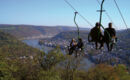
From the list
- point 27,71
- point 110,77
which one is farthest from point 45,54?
point 110,77

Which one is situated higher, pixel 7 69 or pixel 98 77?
pixel 7 69

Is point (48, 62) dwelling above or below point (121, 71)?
above

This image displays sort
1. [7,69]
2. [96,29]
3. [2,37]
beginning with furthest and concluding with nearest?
[2,37]
[7,69]
[96,29]

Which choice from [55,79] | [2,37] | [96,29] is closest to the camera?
[96,29]

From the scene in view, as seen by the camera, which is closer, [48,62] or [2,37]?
[48,62]

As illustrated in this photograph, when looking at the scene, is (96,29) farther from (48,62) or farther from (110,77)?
(110,77)

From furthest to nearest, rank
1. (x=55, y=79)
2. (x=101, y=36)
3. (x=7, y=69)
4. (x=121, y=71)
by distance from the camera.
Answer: (x=121, y=71), (x=55, y=79), (x=7, y=69), (x=101, y=36)

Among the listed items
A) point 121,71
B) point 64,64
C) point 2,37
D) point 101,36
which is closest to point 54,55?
point 64,64

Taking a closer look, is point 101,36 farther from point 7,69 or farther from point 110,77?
point 110,77

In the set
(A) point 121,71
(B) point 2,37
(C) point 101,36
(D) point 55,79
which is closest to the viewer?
(C) point 101,36
